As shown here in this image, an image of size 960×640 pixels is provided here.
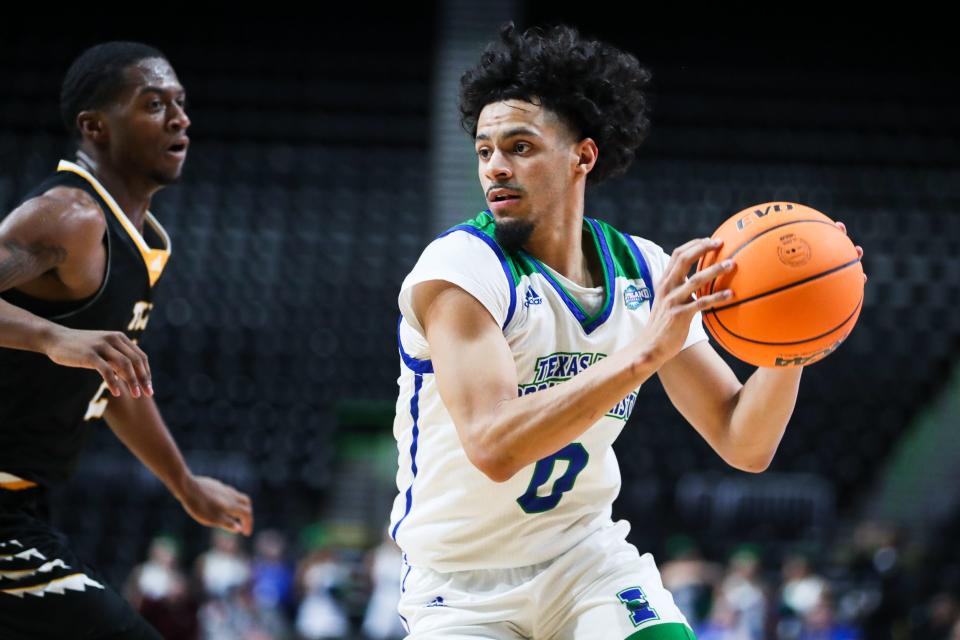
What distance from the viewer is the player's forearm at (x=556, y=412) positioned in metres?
2.70

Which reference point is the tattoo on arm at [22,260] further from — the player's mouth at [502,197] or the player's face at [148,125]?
the player's mouth at [502,197]

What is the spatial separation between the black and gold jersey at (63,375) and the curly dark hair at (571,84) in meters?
1.17

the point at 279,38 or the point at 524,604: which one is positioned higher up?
the point at 279,38

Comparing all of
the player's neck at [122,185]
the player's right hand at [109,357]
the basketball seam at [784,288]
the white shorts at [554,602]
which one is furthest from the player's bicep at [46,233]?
the basketball seam at [784,288]

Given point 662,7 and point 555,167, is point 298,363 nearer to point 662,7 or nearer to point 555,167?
point 662,7

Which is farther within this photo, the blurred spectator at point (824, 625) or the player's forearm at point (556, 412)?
the blurred spectator at point (824, 625)

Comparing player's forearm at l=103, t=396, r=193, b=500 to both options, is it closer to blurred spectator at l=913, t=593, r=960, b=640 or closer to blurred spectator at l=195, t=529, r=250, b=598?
blurred spectator at l=195, t=529, r=250, b=598

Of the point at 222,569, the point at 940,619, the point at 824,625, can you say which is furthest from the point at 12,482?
the point at 940,619

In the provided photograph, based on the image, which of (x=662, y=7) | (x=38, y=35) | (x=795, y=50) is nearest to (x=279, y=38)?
(x=38, y=35)

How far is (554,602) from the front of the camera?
318 centimetres

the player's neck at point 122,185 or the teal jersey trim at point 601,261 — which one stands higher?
the player's neck at point 122,185

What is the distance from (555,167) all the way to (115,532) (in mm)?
9854

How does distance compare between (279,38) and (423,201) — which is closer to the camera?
(423,201)

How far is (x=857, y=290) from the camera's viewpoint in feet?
9.85
